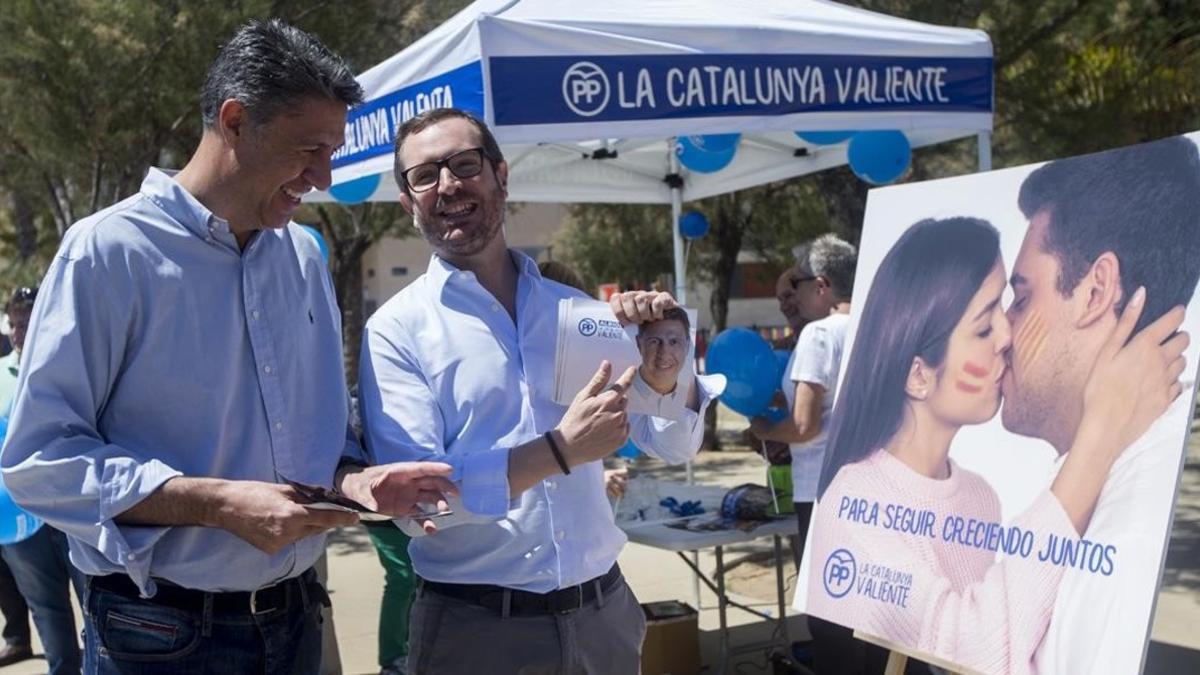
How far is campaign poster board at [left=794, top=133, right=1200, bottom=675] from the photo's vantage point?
2.46 m

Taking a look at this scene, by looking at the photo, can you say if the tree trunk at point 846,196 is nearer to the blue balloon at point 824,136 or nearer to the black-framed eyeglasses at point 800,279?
the blue balloon at point 824,136

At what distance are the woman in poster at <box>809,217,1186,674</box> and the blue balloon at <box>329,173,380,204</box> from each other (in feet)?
11.2

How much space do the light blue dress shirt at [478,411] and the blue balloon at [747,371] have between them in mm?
2389

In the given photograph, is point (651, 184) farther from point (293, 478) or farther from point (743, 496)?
point (293, 478)

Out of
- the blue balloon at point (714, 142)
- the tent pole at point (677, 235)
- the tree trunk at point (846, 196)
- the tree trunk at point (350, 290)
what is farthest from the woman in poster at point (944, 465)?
the tree trunk at point (350, 290)

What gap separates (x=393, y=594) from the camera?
4.94 meters

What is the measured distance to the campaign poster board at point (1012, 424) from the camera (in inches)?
96.7

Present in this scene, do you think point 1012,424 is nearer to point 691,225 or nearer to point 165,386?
point 165,386

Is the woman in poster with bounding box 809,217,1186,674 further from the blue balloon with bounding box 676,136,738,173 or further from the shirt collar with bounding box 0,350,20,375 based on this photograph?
the shirt collar with bounding box 0,350,20,375

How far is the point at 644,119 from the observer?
15.9 feet

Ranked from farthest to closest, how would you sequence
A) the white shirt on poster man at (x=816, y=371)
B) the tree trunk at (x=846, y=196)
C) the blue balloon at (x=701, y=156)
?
the tree trunk at (x=846, y=196)
the blue balloon at (x=701, y=156)
the white shirt on poster man at (x=816, y=371)

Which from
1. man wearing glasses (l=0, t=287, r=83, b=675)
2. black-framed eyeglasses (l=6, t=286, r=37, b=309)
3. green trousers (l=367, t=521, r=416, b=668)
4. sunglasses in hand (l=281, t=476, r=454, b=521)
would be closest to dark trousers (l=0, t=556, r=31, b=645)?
man wearing glasses (l=0, t=287, r=83, b=675)

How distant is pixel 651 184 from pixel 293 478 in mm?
6704

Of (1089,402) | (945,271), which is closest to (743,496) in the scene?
(945,271)
